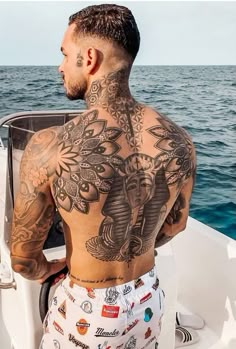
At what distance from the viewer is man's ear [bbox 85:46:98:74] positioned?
1665 millimetres

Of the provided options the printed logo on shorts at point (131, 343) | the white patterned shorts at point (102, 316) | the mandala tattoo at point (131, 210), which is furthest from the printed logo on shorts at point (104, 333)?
the mandala tattoo at point (131, 210)

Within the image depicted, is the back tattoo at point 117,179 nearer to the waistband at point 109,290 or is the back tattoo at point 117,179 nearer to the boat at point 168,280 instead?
the waistband at point 109,290

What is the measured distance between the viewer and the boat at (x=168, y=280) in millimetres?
2340

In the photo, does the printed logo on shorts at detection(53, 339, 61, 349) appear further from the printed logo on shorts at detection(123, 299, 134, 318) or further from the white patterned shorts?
the printed logo on shorts at detection(123, 299, 134, 318)

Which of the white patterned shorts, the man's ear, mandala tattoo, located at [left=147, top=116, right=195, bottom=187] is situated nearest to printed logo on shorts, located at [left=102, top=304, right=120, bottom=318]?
the white patterned shorts

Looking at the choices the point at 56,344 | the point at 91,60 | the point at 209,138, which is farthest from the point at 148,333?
the point at 209,138

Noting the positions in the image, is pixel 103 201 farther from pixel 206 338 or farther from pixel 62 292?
pixel 206 338

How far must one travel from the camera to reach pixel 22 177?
5.67 feet

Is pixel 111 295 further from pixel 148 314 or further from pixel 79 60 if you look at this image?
pixel 79 60

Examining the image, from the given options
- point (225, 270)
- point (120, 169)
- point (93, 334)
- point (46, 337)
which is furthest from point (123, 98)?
point (225, 270)

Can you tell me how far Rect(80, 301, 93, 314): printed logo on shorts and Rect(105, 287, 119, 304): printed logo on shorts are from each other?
0.24 feet

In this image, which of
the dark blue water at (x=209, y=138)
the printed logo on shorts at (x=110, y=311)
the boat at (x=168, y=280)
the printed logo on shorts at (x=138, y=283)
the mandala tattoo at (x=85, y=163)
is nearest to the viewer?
the mandala tattoo at (x=85, y=163)

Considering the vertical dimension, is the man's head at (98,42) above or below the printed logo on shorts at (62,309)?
above

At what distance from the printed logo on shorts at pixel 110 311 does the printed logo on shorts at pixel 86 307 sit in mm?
57
